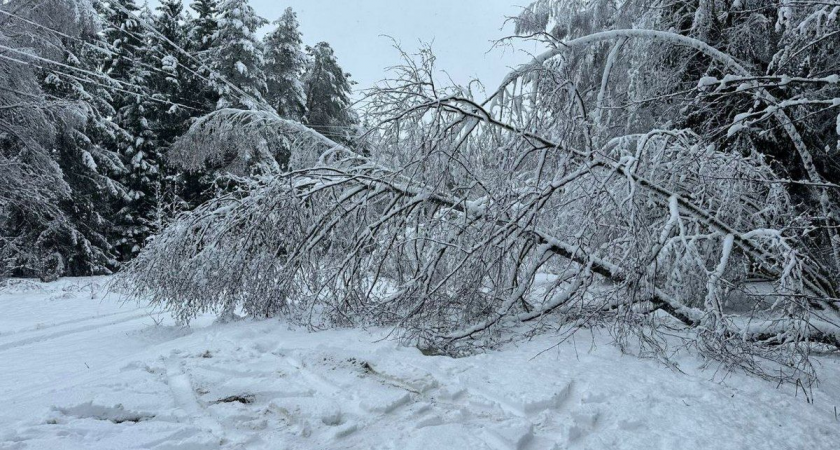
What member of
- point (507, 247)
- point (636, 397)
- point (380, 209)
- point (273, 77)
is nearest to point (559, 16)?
point (380, 209)

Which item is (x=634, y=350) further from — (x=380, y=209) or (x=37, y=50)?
(x=37, y=50)

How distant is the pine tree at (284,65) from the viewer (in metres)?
16.2

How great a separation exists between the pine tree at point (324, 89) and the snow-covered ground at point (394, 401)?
1475 cm

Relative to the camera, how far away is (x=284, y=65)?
16.6 metres

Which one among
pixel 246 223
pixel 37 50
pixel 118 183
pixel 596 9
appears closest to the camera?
pixel 246 223

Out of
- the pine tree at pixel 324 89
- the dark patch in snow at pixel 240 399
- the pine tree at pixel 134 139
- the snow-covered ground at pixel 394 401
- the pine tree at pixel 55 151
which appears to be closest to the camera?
the snow-covered ground at pixel 394 401

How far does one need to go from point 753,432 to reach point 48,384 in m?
4.89

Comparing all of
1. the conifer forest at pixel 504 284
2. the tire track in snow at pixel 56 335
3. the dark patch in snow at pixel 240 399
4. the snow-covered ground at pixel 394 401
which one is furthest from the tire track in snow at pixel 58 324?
the dark patch in snow at pixel 240 399

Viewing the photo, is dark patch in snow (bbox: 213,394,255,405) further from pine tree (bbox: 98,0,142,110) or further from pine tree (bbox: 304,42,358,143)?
pine tree (bbox: 98,0,142,110)

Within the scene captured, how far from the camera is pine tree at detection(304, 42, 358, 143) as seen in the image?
58.3 ft

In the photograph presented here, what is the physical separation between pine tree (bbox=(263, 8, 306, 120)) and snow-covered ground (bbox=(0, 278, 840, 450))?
1334cm

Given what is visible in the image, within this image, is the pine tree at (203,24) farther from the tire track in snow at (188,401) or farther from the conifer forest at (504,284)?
the tire track in snow at (188,401)

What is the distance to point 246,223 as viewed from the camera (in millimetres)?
5160

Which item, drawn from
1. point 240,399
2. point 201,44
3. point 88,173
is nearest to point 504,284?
point 240,399
